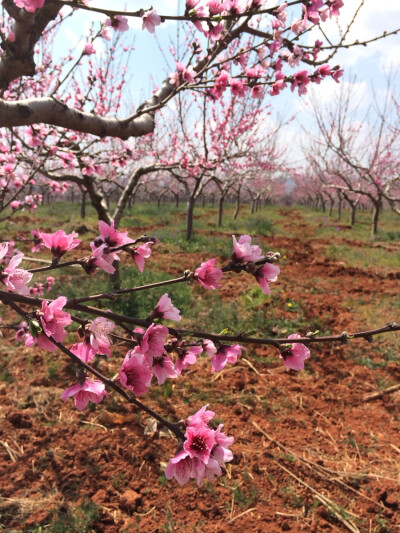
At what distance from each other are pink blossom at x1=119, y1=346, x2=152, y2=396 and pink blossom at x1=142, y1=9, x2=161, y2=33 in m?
1.78

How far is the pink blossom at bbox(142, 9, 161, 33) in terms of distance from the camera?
188cm

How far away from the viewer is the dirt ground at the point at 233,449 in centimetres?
223

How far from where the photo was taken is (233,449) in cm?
284

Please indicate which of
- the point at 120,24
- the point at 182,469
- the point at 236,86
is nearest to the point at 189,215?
the point at 236,86

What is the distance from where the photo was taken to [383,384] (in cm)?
395

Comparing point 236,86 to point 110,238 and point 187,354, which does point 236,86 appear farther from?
point 187,354

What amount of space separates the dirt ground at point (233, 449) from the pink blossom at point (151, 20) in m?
2.84

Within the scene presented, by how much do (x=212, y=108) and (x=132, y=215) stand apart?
8954mm

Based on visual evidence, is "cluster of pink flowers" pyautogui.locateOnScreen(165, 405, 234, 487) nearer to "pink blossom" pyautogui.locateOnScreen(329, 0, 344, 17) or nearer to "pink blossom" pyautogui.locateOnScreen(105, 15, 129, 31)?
"pink blossom" pyautogui.locateOnScreen(105, 15, 129, 31)

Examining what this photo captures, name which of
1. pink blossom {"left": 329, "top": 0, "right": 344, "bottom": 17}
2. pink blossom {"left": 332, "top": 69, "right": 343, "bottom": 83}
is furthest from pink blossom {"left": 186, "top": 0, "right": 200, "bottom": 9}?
pink blossom {"left": 332, "top": 69, "right": 343, "bottom": 83}

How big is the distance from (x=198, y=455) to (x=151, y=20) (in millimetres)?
2082

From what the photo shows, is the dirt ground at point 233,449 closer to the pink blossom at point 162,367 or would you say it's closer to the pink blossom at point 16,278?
the pink blossom at point 162,367

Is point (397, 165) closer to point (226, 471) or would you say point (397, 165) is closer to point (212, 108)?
point (212, 108)

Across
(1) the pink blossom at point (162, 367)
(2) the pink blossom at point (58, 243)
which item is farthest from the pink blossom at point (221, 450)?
(2) the pink blossom at point (58, 243)
